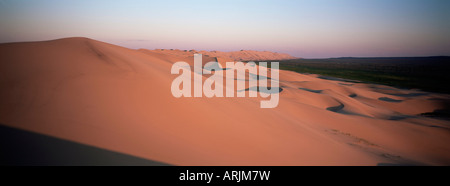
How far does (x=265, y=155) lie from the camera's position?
10.3 feet

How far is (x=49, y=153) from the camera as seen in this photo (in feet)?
7.29

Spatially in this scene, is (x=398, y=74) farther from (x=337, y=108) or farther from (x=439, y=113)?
(x=337, y=108)

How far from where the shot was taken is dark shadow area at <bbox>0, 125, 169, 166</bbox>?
6.94 ft

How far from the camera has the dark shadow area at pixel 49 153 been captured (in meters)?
2.12

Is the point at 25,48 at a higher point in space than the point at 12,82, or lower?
higher

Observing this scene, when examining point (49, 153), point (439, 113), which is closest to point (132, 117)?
point (49, 153)

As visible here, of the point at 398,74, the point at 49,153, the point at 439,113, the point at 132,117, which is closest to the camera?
the point at 49,153

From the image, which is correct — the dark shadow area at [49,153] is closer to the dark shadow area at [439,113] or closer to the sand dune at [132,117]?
the sand dune at [132,117]
